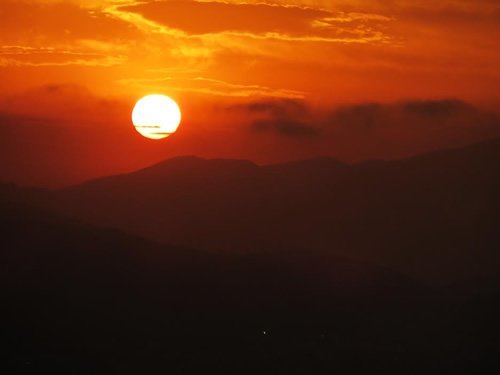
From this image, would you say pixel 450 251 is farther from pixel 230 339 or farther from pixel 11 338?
pixel 11 338

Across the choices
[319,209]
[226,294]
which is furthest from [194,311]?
[319,209]

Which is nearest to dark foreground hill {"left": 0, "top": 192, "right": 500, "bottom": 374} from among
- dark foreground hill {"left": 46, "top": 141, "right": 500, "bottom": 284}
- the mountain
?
the mountain

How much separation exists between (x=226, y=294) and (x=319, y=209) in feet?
261

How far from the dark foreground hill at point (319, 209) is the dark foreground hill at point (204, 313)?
28206mm

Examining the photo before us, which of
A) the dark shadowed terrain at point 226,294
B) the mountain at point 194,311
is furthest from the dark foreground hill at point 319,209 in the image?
the mountain at point 194,311

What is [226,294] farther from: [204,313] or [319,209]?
[319,209]

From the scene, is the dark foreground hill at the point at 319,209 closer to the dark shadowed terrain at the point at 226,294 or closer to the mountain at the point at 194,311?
the dark shadowed terrain at the point at 226,294

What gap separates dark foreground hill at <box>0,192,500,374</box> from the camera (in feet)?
173

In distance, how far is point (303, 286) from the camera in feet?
252

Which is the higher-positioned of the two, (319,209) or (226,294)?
(226,294)

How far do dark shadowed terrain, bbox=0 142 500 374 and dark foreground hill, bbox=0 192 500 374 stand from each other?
158 millimetres

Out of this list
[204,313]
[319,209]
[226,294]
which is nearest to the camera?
[204,313]

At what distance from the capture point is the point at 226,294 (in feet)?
228

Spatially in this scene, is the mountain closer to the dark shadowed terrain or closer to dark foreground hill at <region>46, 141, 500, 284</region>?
the dark shadowed terrain
